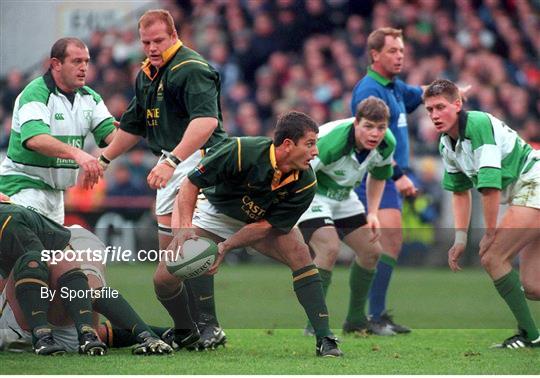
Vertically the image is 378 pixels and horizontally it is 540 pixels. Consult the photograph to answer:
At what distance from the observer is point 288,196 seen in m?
7.07

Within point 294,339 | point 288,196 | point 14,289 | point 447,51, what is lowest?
point 294,339

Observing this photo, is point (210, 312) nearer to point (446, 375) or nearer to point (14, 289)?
point (14, 289)

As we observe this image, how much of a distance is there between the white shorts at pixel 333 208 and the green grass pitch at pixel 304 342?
1.81ft

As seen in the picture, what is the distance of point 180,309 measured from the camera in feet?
24.4

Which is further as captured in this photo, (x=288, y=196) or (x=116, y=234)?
(x=116, y=234)

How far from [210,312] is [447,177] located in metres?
2.01

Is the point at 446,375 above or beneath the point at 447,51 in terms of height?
beneath

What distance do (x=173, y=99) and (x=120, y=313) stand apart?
150 centimetres

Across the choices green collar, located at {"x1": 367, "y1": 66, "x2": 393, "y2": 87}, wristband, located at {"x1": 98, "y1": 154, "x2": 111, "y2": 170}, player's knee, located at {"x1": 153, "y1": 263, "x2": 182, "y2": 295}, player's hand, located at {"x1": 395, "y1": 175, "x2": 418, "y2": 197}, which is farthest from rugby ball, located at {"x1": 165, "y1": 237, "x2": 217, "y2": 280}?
green collar, located at {"x1": 367, "y1": 66, "x2": 393, "y2": 87}

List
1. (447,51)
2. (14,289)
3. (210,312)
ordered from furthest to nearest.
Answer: (447,51) → (210,312) → (14,289)

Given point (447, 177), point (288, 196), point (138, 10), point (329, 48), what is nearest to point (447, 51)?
point (329, 48)

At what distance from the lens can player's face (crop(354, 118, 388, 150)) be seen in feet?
27.2

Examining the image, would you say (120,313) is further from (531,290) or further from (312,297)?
(531,290)

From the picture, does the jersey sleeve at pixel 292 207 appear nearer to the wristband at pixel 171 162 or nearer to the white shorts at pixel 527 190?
the wristband at pixel 171 162
